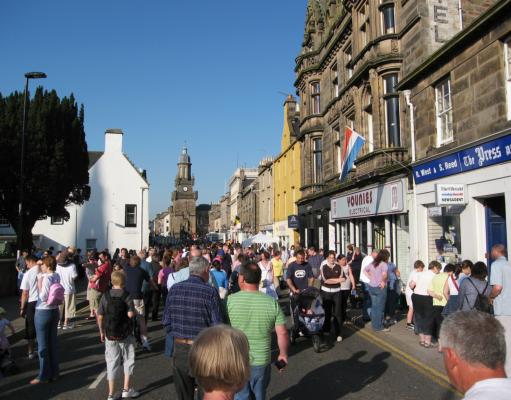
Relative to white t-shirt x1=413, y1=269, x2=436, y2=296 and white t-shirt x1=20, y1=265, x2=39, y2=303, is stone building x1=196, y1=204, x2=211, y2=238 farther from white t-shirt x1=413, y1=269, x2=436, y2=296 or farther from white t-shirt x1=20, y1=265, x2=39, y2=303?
white t-shirt x1=20, y1=265, x2=39, y2=303

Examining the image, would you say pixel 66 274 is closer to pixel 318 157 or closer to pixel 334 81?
pixel 334 81

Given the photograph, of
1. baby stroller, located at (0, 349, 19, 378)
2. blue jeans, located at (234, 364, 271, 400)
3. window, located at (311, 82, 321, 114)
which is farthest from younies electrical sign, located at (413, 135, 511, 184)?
window, located at (311, 82, 321, 114)

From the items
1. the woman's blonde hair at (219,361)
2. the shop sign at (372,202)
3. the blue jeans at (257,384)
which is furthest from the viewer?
the shop sign at (372,202)

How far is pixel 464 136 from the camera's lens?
12133 mm

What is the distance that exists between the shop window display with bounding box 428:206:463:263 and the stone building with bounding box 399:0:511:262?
1.1 inches

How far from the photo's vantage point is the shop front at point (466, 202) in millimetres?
10820

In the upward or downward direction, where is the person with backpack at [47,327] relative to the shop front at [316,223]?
downward

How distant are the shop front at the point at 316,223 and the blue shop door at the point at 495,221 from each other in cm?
1455

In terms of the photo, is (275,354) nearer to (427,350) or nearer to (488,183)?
(427,350)

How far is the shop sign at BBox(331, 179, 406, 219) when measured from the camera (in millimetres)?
16344

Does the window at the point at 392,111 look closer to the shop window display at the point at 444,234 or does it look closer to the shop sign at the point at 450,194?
the shop window display at the point at 444,234

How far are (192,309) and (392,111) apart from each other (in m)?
14.3

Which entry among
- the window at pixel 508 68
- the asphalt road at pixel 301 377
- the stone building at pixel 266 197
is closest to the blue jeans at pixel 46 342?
the asphalt road at pixel 301 377

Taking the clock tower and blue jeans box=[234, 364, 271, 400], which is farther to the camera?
the clock tower
